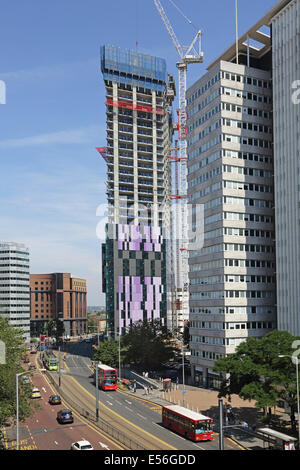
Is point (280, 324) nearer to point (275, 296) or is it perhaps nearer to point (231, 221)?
point (275, 296)

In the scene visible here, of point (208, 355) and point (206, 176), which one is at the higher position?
point (206, 176)

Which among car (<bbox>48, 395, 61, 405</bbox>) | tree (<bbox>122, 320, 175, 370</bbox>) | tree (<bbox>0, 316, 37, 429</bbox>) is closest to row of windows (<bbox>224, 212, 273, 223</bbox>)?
tree (<bbox>122, 320, 175, 370</bbox>)

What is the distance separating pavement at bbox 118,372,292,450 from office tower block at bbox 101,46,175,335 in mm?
80448

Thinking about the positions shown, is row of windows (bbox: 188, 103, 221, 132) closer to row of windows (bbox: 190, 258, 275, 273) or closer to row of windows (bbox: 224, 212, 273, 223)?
row of windows (bbox: 224, 212, 273, 223)

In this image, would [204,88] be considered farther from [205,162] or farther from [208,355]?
[208,355]

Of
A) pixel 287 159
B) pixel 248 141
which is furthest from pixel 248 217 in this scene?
pixel 248 141

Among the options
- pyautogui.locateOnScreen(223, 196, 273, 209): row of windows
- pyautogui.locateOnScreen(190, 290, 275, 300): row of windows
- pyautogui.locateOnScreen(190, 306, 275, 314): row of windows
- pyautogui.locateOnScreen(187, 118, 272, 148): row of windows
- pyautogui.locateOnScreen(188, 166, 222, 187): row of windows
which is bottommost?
pyautogui.locateOnScreen(190, 306, 275, 314): row of windows

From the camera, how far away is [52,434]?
60.6 meters

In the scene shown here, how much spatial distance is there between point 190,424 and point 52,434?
16363 mm

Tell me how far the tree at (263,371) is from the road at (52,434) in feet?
57.7

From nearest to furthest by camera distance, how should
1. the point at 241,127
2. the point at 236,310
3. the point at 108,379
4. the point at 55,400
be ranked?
the point at 55,400 < the point at 108,379 < the point at 236,310 < the point at 241,127

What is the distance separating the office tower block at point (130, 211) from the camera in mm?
188000

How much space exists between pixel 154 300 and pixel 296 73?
119015 mm

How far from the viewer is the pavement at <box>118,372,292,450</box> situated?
193ft
